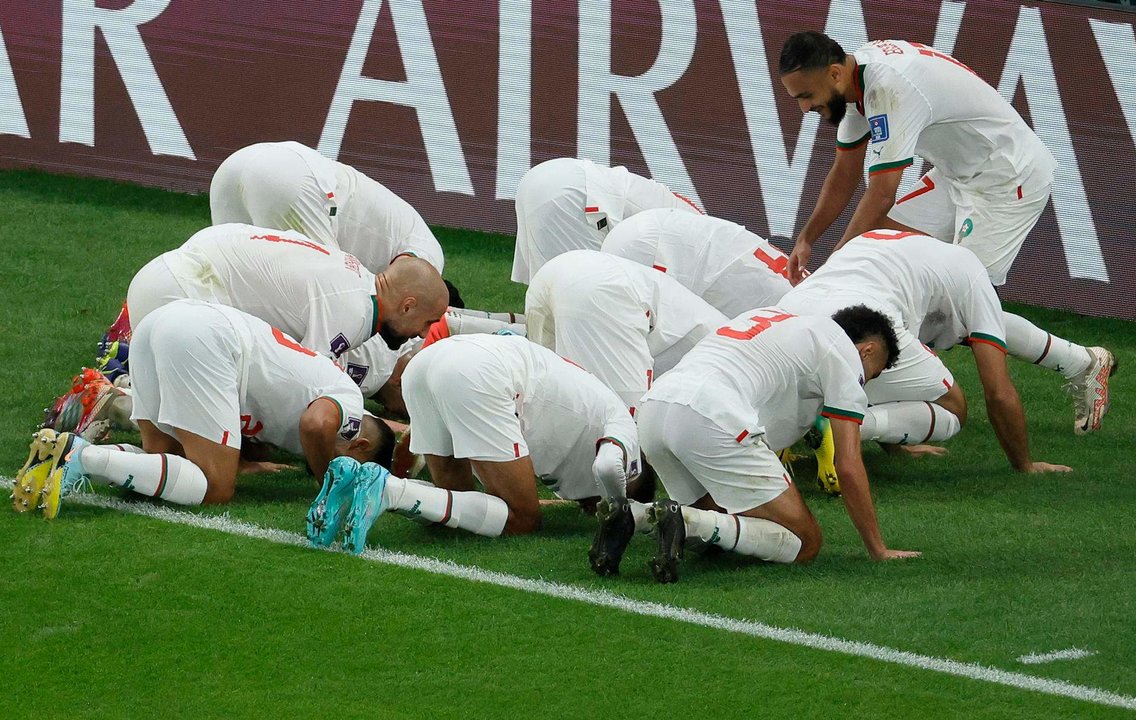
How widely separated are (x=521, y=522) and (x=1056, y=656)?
1931 millimetres

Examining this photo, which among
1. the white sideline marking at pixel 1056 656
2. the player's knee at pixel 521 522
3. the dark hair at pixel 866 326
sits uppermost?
the dark hair at pixel 866 326

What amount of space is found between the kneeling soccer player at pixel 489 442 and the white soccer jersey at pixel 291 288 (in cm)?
81

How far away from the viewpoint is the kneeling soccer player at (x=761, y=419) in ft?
17.4

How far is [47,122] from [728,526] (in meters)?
8.41

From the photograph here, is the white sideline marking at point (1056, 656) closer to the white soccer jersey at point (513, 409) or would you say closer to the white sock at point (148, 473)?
the white soccer jersey at point (513, 409)

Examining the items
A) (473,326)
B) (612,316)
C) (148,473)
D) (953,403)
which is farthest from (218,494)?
(953,403)

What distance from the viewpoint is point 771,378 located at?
545 centimetres

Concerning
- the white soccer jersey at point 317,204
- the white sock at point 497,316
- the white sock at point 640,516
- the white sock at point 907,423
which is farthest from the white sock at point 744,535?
the white sock at point 497,316

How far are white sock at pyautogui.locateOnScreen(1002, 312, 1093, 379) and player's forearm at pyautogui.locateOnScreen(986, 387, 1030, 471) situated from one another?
0.72 meters

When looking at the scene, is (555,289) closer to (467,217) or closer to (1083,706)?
(1083,706)

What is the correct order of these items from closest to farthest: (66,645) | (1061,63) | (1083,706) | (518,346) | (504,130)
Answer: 1. (1083,706)
2. (66,645)
3. (518,346)
4. (1061,63)
5. (504,130)

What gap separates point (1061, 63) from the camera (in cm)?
898

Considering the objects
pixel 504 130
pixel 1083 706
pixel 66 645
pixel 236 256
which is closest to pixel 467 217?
pixel 504 130

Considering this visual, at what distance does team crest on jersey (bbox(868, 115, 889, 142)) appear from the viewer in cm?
740
